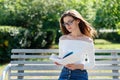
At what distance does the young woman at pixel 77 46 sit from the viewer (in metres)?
4.24

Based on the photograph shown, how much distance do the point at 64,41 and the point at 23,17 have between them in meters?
10.4

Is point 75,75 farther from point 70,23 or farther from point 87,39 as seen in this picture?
point 70,23

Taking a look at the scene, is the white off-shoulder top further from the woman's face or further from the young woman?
the woman's face

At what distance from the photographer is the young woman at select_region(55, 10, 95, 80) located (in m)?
4.24

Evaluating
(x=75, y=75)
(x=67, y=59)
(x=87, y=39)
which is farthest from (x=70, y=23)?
(x=75, y=75)

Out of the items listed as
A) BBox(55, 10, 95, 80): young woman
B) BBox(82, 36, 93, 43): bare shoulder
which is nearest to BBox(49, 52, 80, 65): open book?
BBox(55, 10, 95, 80): young woman

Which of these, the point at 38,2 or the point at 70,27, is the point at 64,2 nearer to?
the point at 38,2

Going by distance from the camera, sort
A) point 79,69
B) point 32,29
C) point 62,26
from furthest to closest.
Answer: point 32,29, point 62,26, point 79,69

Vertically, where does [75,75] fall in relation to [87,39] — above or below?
below

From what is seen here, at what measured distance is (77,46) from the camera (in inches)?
169

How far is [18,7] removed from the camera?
14.5 m

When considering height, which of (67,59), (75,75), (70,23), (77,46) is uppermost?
(70,23)

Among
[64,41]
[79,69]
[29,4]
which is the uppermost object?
[29,4]

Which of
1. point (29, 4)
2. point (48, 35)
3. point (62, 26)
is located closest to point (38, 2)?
point (29, 4)
